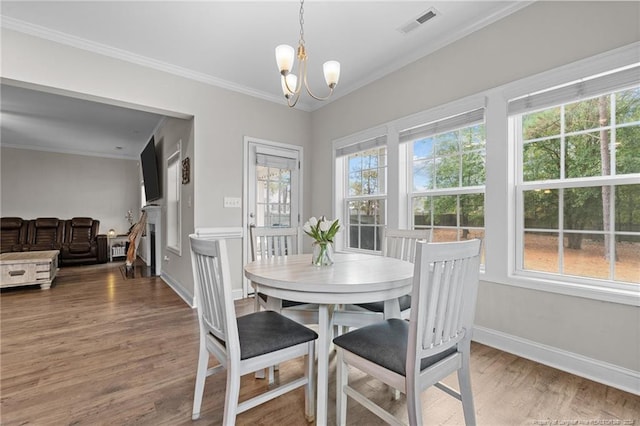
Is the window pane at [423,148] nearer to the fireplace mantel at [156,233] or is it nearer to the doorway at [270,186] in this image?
the doorway at [270,186]

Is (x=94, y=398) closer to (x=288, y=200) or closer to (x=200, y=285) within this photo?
(x=200, y=285)

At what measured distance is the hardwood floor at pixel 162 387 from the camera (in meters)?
1.50

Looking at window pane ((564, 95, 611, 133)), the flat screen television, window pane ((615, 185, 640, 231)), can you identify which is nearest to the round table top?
window pane ((615, 185, 640, 231))

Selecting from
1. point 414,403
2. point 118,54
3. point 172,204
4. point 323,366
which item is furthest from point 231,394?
point 172,204

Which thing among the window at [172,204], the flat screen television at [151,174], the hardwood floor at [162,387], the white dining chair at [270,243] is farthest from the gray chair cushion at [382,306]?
the flat screen television at [151,174]

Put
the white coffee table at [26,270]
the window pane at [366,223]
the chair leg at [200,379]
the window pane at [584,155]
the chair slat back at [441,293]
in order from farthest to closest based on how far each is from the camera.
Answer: the white coffee table at [26,270] → the window pane at [366,223] → the window pane at [584,155] → the chair leg at [200,379] → the chair slat back at [441,293]

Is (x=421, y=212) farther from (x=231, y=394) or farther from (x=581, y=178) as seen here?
(x=231, y=394)

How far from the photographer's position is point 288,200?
4.27 meters

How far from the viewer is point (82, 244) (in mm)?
6129

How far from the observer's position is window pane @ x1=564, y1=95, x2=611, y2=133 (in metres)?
1.93

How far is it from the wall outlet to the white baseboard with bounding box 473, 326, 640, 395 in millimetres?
2960

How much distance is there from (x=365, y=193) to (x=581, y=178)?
210 cm

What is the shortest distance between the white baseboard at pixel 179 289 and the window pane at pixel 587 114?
13.0 feet

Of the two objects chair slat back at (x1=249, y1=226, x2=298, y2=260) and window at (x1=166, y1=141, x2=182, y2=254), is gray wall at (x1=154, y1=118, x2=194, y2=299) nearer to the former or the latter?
→ window at (x1=166, y1=141, x2=182, y2=254)
